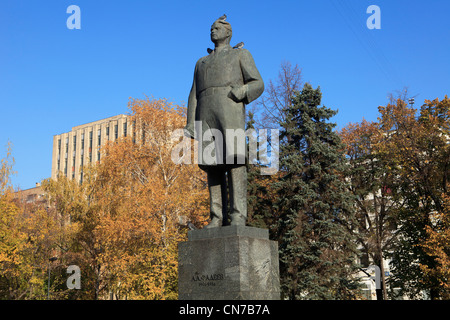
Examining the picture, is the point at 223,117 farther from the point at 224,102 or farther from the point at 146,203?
the point at 146,203

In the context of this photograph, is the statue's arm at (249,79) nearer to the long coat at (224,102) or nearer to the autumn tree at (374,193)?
the long coat at (224,102)

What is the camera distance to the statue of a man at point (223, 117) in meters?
7.16

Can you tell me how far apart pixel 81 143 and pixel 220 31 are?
241 ft

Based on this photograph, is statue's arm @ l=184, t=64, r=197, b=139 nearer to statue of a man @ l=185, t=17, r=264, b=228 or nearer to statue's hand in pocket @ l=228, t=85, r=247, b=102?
statue of a man @ l=185, t=17, r=264, b=228

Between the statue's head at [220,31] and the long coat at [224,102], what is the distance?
19 centimetres

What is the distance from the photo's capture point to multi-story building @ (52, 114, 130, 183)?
72.9m

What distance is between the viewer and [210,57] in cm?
761

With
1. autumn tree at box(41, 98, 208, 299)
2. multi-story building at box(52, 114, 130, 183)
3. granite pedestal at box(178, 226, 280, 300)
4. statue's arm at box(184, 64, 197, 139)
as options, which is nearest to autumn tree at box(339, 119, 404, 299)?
autumn tree at box(41, 98, 208, 299)

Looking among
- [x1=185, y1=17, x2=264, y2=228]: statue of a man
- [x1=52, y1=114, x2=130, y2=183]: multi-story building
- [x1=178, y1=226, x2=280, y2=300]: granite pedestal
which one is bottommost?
[x1=178, y1=226, x2=280, y2=300]: granite pedestal

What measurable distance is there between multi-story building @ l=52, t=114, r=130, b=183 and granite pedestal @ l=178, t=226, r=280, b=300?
6569 centimetres

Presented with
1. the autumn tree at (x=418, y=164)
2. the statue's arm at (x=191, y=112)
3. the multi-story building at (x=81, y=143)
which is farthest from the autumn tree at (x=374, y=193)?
the multi-story building at (x=81, y=143)

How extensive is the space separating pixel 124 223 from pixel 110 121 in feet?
162
